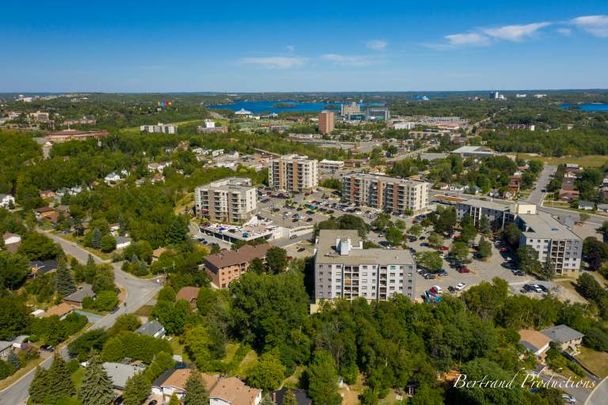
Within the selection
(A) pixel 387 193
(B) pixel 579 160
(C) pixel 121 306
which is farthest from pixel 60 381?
(B) pixel 579 160

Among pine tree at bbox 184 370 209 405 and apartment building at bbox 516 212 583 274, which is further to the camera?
apartment building at bbox 516 212 583 274

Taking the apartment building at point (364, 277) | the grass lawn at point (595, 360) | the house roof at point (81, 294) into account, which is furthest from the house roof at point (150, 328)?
the grass lawn at point (595, 360)

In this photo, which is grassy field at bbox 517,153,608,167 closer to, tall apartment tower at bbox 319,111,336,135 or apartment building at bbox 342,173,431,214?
apartment building at bbox 342,173,431,214

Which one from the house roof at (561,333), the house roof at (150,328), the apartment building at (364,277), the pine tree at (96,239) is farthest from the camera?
the pine tree at (96,239)

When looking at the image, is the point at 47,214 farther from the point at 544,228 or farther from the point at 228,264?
the point at 544,228

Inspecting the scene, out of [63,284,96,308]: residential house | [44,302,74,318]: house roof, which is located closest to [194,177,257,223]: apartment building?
[63,284,96,308]: residential house

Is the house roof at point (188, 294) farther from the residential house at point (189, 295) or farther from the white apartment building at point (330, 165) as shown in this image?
the white apartment building at point (330, 165)
